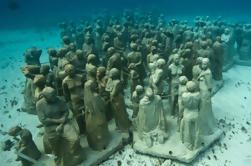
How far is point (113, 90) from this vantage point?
24.6 feet

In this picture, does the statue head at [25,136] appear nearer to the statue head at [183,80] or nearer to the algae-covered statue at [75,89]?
the algae-covered statue at [75,89]

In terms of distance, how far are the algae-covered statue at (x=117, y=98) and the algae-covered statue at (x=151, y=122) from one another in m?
0.62

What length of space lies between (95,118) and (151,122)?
1.82 m

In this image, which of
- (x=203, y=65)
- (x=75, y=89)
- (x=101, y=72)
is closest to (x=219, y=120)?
(x=203, y=65)

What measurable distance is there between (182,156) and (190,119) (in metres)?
1.19

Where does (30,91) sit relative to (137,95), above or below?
below

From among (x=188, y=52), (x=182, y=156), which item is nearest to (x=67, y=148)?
(x=182, y=156)

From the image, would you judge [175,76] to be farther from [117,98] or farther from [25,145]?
[25,145]

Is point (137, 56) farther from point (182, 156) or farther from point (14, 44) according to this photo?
point (14, 44)

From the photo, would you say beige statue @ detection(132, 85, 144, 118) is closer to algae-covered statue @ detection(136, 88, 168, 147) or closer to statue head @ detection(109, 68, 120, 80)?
algae-covered statue @ detection(136, 88, 168, 147)

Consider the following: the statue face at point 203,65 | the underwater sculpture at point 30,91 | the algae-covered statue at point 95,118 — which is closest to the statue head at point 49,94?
the algae-covered statue at point 95,118

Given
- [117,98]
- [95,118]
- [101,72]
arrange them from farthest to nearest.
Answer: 1. [101,72]
2. [117,98]
3. [95,118]

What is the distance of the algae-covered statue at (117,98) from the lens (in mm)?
7425

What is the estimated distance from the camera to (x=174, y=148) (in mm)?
7270
